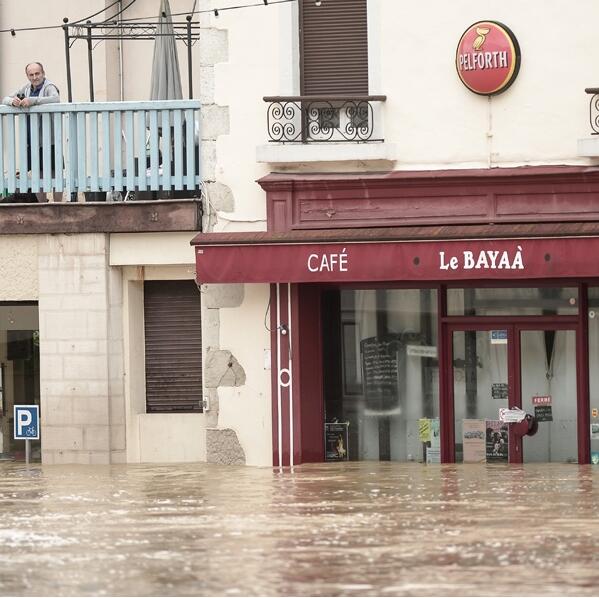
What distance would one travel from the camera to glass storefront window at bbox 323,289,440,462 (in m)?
19.7

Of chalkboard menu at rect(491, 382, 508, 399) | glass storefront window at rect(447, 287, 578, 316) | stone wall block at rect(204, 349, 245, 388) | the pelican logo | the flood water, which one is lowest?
the flood water

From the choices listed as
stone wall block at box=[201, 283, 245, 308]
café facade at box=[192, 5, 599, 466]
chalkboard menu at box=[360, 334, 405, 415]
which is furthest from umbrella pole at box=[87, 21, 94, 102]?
chalkboard menu at box=[360, 334, 405, 415]

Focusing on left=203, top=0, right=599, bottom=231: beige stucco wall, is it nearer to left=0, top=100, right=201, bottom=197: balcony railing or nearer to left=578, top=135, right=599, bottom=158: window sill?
left=578, top=135, right=599, bottom=158: window sill

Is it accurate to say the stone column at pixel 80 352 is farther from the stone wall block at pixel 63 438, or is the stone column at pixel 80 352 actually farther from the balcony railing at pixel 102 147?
the balcony railing at pixel 102 147

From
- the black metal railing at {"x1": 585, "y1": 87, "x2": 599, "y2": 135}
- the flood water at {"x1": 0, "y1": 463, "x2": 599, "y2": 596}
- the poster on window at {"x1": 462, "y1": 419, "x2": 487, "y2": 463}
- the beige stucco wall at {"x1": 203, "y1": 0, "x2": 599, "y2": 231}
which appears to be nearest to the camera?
the flood water at {"x1": 0, "y1": 463, "x2": 599, "y2": 596}

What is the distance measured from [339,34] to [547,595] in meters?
10.0

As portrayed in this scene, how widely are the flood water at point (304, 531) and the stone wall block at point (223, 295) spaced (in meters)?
1.80

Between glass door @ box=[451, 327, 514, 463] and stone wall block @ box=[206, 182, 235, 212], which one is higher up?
stone wall block @ box=[206, 182, 235, 212]

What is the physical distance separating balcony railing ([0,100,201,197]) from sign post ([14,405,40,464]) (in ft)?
7.99

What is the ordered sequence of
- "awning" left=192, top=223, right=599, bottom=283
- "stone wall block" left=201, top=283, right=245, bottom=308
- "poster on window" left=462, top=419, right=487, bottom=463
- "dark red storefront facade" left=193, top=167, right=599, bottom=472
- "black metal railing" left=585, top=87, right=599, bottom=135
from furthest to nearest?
"stone wall block" left=201, top=283, right=245, bottom=308 → "poster on window" left=462, top=419, right=487, bottom=463 → "black metal railing" left=585, top=87, right=599, bottom=135 → "dark red storefront facade" left=193, top=167, right=599, bottom=472 → "awning" left=192, top=223, right=599, bottom=283

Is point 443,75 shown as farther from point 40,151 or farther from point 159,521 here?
point 159,521

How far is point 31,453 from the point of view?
818 inches

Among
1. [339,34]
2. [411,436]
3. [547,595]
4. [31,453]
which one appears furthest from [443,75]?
[547,595]

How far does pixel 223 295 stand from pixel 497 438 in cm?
336
